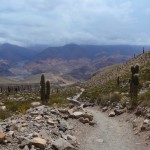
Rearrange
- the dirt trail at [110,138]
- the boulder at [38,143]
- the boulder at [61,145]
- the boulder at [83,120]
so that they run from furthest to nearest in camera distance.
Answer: the boulder at [83,120] < the dirt trail at [110,138] < the boulder at [61,145] < the boulder at [38,143]

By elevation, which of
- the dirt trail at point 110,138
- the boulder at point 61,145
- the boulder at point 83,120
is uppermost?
the boulder at point 61,145

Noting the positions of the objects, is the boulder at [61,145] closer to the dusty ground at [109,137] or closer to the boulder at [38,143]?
the boulder at [38,143]

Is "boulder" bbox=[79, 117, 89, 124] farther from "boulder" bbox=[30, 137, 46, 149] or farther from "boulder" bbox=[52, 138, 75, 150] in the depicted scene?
"boulder" bbox=[30, 137, 46, 149]

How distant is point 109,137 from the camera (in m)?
22.2

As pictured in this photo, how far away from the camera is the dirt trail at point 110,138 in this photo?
1955 cm

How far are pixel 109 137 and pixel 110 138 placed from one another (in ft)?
1.08

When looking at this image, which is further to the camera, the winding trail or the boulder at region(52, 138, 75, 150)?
the winding trail

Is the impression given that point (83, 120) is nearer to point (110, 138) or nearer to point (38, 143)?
point (110, 138)

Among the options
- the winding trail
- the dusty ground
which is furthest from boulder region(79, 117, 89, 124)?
the winding trail

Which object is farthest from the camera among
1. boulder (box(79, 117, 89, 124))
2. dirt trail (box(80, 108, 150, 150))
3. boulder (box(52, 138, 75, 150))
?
boulder (box(79, 117, 89, 124))

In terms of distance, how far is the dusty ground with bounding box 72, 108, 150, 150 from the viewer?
19609 millimetres

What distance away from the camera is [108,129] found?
25.5 meters

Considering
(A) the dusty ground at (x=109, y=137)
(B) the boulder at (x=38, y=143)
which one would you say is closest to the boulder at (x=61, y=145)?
(B) the boulder at (x=38, y=143)

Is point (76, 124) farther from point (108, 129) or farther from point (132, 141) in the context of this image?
point (132, 141)
